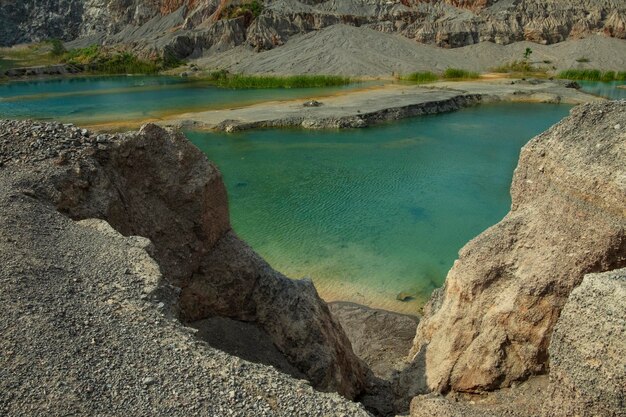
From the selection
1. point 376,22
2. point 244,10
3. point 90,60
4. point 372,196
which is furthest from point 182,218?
point 90,60

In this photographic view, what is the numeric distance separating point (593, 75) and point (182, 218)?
223ft

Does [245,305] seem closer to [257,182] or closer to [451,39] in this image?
[257,182]

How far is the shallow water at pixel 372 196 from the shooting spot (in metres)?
16.5

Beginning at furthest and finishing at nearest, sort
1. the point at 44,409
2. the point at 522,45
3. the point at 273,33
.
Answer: the point at 273,33 → the point at 522,45 → the point at 44,409

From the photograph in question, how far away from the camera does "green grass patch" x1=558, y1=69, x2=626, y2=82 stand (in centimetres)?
6241

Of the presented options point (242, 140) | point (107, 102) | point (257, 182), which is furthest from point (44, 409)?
point (107, 102)

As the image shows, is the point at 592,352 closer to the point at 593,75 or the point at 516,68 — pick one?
the point at 593,75

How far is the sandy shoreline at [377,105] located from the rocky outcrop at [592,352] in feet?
109

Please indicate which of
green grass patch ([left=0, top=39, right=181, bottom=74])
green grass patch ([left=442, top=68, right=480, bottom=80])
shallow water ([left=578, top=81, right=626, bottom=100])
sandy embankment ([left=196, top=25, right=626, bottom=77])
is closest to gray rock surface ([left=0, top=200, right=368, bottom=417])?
shallow water ([left=578, top=81, right=626, bottom=100])

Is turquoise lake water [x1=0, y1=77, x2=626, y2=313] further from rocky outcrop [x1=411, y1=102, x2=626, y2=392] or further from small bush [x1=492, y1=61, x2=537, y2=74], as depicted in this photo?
small bush [x1=492, y1=61, x2=537, y2=74]

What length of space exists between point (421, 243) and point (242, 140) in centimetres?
1996

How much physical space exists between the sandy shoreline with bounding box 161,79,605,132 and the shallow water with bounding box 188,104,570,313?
168cm

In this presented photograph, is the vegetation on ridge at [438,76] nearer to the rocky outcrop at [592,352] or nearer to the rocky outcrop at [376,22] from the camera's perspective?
the rocky outcrop at [376,22]

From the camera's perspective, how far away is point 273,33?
85562mm
